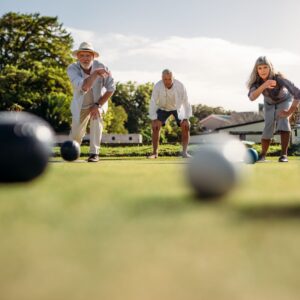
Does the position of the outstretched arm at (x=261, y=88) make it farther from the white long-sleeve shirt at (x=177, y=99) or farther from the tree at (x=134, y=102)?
the tree at (x=134, y=102)

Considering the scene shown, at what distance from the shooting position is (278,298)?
109cm

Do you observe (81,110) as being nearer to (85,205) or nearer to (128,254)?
(85,205)

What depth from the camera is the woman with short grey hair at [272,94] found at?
7.88 metres

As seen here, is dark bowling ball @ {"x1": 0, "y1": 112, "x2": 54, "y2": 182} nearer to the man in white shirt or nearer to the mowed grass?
the mowed grass

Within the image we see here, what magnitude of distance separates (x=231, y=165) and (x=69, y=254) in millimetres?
1647

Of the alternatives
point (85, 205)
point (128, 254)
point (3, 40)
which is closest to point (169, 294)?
point (128, 254)

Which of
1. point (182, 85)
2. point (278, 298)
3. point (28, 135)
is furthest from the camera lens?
point (182, 85)

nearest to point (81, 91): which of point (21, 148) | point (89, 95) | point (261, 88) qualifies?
point (89, 95)

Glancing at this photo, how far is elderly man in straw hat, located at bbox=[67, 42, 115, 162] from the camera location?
777 cm

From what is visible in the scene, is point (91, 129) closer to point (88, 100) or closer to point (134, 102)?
point (88, 100)

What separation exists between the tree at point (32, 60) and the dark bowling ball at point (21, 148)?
1343 inches

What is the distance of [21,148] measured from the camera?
3098 mm

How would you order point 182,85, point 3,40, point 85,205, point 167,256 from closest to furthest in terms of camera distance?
point 167,256, point 85,205, point 182,85, point 3,40

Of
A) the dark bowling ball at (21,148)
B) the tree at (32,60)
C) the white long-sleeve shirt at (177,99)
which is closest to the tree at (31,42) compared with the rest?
the tree at (32,60)
